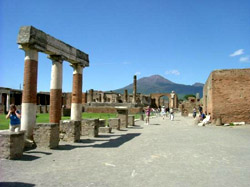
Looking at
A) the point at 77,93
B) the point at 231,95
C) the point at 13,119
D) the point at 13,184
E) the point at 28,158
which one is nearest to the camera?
the point at 13,184

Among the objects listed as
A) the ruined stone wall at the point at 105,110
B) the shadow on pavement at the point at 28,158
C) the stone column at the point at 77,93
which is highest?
the stone column at the point at 77,93

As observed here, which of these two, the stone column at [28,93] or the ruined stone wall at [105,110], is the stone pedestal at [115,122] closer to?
the stone column at [28,93]

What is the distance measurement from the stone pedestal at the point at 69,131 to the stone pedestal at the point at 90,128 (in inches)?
61.9

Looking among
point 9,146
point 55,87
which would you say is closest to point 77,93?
point 55,87

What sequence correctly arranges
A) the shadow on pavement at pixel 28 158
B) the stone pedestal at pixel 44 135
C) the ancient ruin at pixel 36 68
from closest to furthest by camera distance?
the shadow on pavement at pixel 28 158, the stone pedestal at pixel 44 135, the ancient ruin at pixel 36 68

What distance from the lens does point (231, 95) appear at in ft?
55.6

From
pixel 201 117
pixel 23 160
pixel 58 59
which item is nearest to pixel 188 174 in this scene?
pixel 23 160

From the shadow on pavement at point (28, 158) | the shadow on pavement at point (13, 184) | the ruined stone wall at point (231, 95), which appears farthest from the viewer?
the ruined stone wall at point (231, 95)

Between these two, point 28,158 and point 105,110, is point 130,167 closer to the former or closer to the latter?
point 28,158

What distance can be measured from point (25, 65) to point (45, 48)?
108 centimetres

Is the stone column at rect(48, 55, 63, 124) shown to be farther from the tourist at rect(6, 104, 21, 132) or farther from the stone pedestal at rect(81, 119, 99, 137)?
the tourist at rect(6, 104, 21, 132)

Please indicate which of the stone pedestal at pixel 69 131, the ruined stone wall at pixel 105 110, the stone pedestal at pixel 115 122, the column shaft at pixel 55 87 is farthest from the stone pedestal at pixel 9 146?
the ruined stone wall at pixel 105 110

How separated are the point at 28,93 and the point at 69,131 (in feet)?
7.32

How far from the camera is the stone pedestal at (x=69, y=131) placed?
9.24 meters
